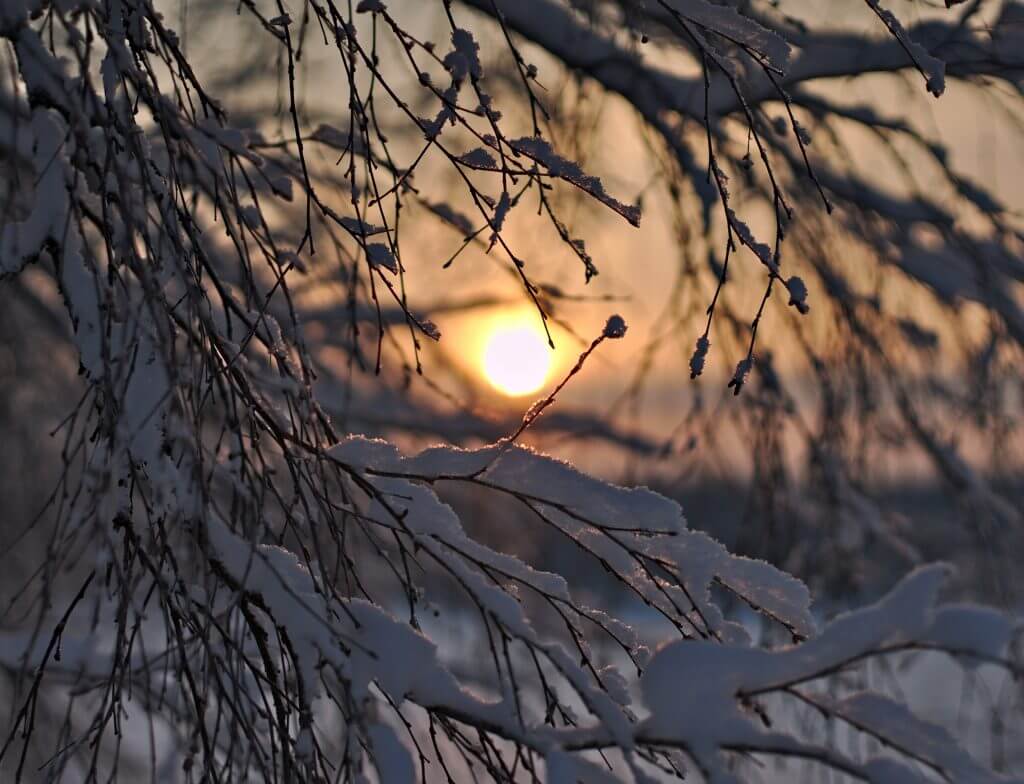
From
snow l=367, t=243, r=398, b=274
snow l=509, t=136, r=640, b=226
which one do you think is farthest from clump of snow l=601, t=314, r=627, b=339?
snow l=367, t=243, r=398, b=274

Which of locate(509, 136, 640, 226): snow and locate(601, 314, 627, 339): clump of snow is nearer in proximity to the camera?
locate(601, 314, 627, 339): clump of snow

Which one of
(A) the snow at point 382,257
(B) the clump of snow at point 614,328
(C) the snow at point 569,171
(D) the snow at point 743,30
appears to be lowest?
(B) the clump of snow at point 614,328

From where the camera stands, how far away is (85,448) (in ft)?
4.84

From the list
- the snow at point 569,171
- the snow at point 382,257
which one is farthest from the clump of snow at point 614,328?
the snow at point 382,257

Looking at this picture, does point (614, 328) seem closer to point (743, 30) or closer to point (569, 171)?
point (569, 171)

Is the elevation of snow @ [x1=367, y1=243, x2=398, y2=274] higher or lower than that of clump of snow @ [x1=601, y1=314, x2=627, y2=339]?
higher

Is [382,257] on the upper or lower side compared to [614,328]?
upper

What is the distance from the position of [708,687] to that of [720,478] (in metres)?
2.98

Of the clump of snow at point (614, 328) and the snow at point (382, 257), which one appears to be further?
the snow at point (382, 257)

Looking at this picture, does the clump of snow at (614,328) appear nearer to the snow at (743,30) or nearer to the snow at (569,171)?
the snow at (569,171)

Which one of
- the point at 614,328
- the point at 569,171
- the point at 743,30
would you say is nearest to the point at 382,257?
the point at 569,171

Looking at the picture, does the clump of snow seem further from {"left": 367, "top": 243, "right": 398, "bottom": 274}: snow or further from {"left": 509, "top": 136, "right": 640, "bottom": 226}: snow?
{"left": 367, "top": 243, "right": 398, "bottom": 274}: snow

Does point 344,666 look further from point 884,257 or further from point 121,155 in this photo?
point 884,257

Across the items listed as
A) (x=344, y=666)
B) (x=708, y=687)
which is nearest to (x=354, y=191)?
(x=344, y=666)
